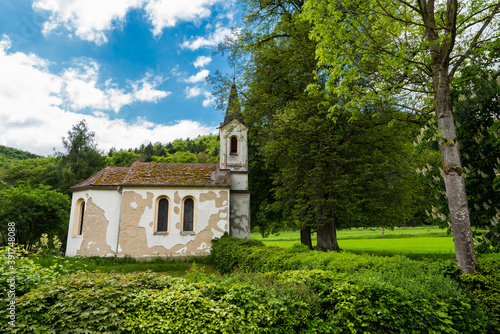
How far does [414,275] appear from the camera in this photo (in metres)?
5.77

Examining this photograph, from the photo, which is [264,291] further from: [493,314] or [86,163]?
[86,163]

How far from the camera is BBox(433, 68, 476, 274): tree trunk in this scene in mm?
5805

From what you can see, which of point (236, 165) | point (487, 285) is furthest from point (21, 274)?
point (236, 165)

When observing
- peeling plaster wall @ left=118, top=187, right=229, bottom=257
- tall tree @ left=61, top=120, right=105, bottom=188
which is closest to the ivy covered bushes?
peeling plaster wall @ left=118, top=187, right=229, bottom=257

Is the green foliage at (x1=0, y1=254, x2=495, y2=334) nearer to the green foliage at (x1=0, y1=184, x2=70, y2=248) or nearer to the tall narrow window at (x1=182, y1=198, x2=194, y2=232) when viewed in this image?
the tall narrow window at (x1=182, y1=198, x2=194, y2=232)

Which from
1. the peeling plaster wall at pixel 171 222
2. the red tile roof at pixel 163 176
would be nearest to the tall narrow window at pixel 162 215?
the peeling plaster wall at pixel 171 222

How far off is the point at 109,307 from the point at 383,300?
4463 millimetres

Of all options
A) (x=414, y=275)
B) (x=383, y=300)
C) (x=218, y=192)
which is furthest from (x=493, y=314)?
(x=218, y=192)

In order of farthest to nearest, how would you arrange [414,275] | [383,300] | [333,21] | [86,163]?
[86,163]
[333,21]
[414,275]
[383,300]

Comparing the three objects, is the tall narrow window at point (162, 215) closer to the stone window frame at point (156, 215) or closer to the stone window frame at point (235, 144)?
the stone window frame at point (156, 215)

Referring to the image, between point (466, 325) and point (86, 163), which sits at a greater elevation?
point (86, 163)

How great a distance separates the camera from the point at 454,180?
608 cm

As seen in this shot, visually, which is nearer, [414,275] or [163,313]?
[163,313]

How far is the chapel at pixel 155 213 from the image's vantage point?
1756 cm
